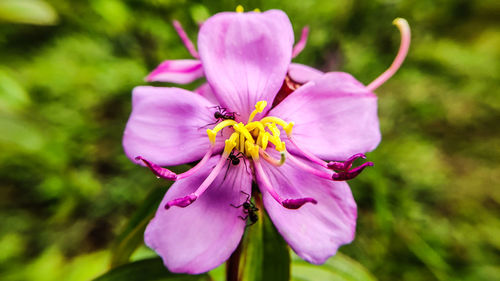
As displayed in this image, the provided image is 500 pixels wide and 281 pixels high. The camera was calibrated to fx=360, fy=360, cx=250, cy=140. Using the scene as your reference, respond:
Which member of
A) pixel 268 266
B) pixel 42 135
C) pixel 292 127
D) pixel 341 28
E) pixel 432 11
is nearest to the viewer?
pixel 292 127

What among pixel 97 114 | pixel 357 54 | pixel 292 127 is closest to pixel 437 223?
pixel 357 54

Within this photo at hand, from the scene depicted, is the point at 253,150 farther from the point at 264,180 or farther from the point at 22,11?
the point at 22,11

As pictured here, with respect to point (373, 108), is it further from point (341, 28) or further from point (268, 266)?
point (341, 28)

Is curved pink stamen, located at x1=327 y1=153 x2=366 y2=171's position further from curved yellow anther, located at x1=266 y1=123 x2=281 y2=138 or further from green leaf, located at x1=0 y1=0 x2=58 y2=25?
green leaf, located at x1=0 y1=0 x2=58 y2=25

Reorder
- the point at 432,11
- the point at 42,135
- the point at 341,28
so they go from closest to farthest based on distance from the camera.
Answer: the point at 42,135, the point at 341,28, the point at 432,11

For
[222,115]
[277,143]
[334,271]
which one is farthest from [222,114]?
[334,271]

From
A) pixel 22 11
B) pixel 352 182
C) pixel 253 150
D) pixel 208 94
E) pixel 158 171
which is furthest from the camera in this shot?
pixel 352 182

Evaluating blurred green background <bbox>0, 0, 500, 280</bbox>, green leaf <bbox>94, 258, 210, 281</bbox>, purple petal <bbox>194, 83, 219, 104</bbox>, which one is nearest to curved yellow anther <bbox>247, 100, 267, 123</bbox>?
purple petal <bbox>194, 83, 219, 104</bbox>

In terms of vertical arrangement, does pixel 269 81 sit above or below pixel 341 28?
above
